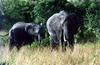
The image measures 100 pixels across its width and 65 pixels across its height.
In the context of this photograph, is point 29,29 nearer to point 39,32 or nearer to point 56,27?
point 39,32

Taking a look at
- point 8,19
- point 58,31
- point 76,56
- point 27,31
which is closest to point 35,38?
point 27,31

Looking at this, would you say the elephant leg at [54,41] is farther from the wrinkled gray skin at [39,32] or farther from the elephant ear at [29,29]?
the elephant ear at [29,29]

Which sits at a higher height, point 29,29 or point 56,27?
point 56,27

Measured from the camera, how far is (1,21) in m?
18.9

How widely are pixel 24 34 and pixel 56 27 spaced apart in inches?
A: 81.7

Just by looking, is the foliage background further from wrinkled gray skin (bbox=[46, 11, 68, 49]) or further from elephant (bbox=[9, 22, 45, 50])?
wrinkled gray skin (bbox=[46, 11, 68, 49])

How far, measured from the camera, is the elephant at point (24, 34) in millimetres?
11895

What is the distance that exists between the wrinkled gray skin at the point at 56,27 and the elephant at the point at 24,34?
3.63ft

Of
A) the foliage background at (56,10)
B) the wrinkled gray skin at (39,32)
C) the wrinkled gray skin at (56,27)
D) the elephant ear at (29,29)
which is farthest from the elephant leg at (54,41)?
the foliage background at (56,10)

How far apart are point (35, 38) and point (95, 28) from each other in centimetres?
342

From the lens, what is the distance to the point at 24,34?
1206 centimetres

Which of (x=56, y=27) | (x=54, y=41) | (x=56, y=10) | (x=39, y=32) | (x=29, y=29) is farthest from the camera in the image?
(x=56, y=10)

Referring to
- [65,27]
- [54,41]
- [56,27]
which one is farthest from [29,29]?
[65,27]

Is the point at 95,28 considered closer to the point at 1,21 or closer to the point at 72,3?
the point at 72,3
